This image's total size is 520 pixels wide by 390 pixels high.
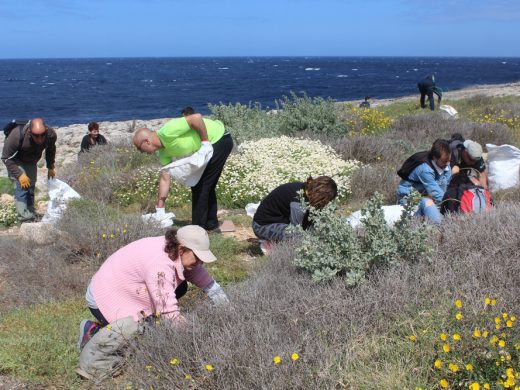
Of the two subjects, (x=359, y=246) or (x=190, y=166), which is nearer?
(x=359, y=246)

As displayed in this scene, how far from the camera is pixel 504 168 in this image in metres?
7.89

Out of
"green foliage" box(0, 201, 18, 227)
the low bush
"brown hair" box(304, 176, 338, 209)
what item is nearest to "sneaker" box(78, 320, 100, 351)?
"brown hair" box(304, 176, 338, 209)

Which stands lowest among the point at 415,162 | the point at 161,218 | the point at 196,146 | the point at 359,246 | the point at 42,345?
the point at 42,345

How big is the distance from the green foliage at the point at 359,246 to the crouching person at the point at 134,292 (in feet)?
2.37

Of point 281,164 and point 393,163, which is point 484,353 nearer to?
point 281,164

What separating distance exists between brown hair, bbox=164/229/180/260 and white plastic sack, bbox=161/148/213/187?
272 cm

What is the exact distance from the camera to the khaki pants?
11.4 feet

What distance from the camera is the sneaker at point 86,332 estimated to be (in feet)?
12.3

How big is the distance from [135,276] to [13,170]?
15.5ft

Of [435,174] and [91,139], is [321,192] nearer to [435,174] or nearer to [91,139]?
[435,174]

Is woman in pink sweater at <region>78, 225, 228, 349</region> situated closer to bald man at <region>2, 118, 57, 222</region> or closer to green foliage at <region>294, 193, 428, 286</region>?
green foliage at <region>294, 193, 428, 286</region>

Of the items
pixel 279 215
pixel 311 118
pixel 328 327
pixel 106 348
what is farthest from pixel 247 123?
pixel 328 327

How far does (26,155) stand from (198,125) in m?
2.92

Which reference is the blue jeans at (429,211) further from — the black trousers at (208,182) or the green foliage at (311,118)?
the green foliage at (311,118)
